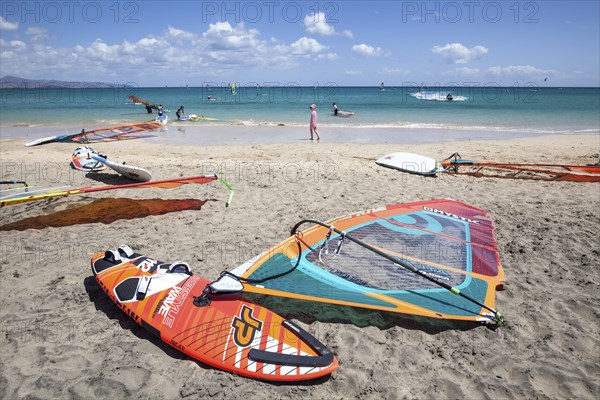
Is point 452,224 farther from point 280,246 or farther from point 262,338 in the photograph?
point 262,338

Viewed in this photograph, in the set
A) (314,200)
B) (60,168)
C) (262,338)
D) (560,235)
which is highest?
(60,168)

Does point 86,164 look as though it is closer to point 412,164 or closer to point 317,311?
point 317,311

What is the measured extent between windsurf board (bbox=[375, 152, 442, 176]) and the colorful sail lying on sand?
11.8 meters

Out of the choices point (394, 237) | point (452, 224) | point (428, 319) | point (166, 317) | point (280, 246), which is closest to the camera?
point (166, 317)

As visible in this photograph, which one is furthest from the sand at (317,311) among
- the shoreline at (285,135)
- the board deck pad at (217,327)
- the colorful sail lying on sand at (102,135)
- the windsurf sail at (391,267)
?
the shoreline at (285,135)

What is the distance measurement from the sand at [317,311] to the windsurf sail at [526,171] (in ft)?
1.46

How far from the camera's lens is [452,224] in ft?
17.6

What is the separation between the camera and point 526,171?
9.34 metres

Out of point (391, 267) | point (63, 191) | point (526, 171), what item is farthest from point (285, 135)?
point (391, 267)

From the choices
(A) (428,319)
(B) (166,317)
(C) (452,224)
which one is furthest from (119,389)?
(C) (452,224)

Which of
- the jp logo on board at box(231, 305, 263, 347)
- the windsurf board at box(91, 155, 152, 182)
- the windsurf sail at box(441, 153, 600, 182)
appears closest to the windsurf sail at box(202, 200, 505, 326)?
the jp logo on board at box(231, 305, 263, 347)

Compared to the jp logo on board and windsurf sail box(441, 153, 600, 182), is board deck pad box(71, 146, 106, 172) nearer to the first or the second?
the jp logo on board

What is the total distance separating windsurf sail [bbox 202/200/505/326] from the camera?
11.5 ft

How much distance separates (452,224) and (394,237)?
1.15 m
